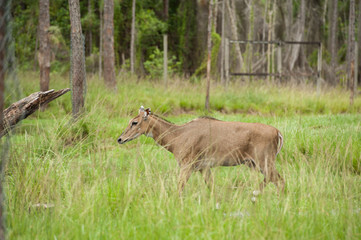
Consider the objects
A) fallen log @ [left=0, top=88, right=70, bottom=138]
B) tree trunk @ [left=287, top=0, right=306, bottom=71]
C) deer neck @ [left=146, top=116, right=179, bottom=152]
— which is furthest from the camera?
tree trunk @ [left=287, top=0, right=306, bottom=71]

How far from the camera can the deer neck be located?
19.2 feet

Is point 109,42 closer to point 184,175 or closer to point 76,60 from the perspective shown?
point 76,60

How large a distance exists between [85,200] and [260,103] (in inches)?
417

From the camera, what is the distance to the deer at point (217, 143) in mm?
5438

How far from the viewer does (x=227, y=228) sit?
152 inches

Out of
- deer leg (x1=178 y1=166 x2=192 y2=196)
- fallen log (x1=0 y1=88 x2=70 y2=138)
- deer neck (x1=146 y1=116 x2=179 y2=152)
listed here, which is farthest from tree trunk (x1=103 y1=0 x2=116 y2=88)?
deer leg (x1=178 y1=166 x2=192 y2=196)

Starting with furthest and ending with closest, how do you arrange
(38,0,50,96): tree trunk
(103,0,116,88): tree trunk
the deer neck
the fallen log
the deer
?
(103,0,116,88): tree trunk < (38,0,50,96): tree trunk < the deer neck < the deer < the fallen log

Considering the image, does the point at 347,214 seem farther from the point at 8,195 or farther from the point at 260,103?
the point at 260,103

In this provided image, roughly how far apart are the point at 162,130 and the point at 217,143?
2.66ft

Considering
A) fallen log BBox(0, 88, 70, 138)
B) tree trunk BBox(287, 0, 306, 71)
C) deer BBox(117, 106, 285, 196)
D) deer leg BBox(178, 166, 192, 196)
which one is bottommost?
deer leg BBox(178, 166, 192, 196)

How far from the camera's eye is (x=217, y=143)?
5551 mm

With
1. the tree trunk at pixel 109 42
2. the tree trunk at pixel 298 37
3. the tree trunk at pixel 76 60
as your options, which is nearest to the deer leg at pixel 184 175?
the tree trunk at pixel 76 60

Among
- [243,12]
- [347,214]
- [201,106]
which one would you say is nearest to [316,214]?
[347,214]

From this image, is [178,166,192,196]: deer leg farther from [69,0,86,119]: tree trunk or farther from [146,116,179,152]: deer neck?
[69,0,86,119]: tree trunk
